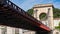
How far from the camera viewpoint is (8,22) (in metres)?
38.1

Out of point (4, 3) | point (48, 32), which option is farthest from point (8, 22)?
point (48, 32)

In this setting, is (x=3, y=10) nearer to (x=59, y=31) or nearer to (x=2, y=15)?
(x=2, y=15)

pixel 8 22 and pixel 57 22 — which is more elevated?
pixel 8 22

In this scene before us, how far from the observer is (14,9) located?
30062 mm

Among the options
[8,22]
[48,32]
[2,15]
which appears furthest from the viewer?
[48,32]

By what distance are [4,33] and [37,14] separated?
1046 centimetres

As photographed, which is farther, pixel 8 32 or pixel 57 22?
pixel 57 22

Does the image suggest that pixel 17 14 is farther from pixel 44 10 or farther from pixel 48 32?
pixel 44 10

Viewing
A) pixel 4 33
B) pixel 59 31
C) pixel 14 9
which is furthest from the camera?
pixel 4 33

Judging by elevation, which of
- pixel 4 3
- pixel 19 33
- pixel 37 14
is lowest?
pixel 19 33

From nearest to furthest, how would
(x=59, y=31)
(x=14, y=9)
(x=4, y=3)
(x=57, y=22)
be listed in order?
(x=4, y=3) → (x=14, y=9) → (x=59, y=31) → (x=57, y=22)

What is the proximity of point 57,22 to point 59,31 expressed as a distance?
71.0 ft

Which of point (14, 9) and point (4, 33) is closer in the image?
point (14, 9)

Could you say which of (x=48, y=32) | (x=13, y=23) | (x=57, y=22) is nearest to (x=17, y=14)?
(x=13, y=23)
